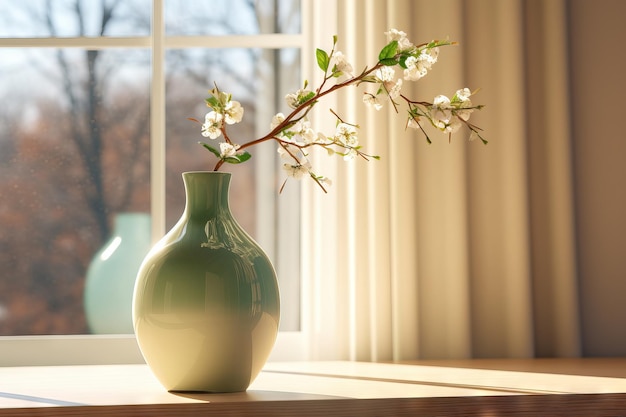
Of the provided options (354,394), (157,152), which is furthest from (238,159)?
(157,152)

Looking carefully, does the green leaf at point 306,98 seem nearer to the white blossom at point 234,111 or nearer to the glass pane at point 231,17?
the white blossom at point 234,111

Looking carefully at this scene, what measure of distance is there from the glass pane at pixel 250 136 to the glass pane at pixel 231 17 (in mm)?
66

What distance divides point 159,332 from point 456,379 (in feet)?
2.15

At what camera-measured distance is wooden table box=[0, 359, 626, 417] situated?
138 centimetres

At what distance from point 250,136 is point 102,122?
0.48m

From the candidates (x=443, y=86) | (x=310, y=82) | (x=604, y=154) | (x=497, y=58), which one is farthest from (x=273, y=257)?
(x=604, y=154)

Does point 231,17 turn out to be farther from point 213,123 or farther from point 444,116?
point 444,116

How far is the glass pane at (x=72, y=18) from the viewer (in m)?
2.40

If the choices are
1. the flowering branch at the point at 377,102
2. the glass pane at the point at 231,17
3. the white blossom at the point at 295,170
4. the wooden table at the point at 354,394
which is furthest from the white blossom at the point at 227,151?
the glass pane at the point at 231,17

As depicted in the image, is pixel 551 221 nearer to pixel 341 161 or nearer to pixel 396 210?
pixel 396 210

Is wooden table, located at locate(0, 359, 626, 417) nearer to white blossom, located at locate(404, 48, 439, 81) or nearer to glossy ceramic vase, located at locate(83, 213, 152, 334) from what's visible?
glossy ceramic vase, located at locate(83, 213, 152, 334)

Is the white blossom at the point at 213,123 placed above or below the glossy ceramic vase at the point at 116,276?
above

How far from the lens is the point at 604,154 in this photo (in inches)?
86.0

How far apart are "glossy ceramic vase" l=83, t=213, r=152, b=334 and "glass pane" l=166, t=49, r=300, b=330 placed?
0.42 ft
